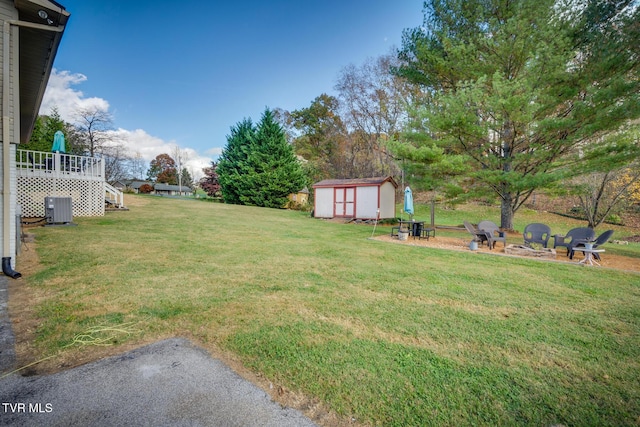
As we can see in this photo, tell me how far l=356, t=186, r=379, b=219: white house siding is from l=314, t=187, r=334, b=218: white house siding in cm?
189

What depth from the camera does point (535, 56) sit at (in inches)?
339

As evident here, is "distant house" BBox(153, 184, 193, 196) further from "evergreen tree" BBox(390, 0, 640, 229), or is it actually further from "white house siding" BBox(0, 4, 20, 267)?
"white house siding" BBox(0, 4, 20, 267)

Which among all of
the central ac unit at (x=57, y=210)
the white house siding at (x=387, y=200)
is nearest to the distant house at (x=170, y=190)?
the white house siding at (x=387, y=200)

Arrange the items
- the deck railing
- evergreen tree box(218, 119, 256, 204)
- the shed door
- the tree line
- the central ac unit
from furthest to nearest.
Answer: evergreen tree box(218, 119, 256, 204)
the shed door
the deck railing
the central ac unit
the tree line

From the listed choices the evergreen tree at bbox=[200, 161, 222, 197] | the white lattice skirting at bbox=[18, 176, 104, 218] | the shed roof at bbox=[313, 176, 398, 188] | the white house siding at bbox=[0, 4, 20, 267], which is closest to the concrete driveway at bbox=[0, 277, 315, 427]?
the white house siding at bbox=[0, 4, 20, 267]

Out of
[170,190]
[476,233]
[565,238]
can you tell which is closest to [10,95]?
[476,233]

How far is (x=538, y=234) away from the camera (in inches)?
315

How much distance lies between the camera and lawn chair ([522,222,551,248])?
7.86 metres

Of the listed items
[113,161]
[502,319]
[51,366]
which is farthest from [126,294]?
[113,161]

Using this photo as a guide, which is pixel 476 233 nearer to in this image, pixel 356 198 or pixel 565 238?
pixel 565 238

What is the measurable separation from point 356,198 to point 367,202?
76cm

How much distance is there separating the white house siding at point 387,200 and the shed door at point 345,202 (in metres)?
1.69

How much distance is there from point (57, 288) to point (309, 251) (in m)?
4.63

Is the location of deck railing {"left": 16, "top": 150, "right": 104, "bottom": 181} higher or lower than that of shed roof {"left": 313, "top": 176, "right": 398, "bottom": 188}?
lower
